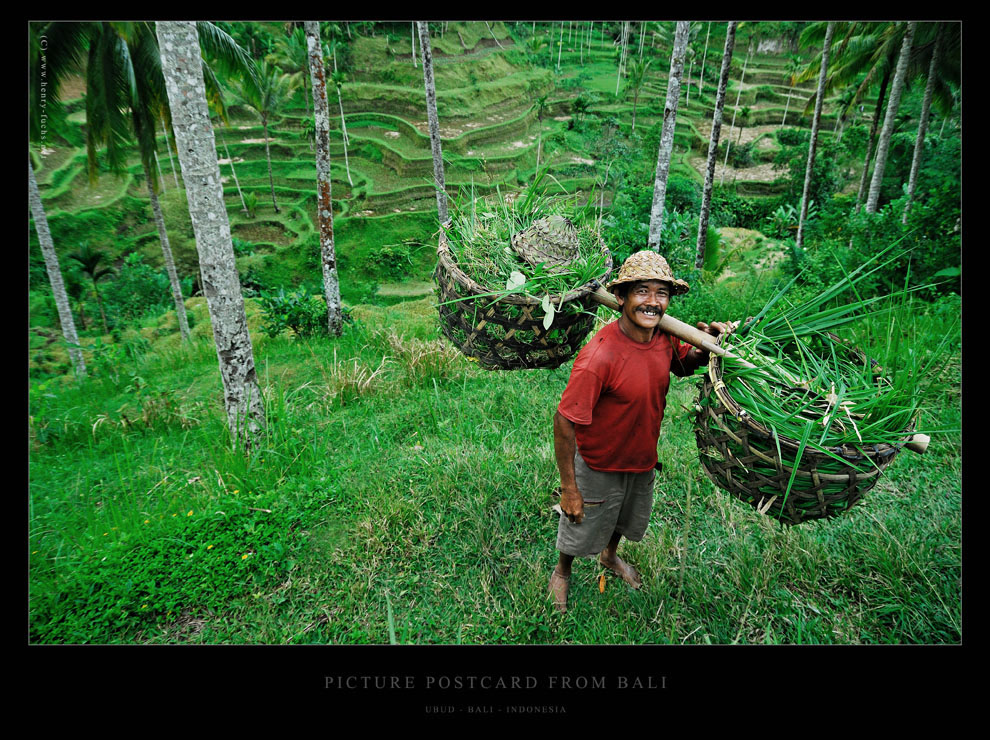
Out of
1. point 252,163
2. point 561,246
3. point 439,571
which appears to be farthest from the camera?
point 252,163

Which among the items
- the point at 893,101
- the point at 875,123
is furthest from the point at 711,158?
the point at 875,123

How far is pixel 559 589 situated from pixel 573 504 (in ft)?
1.56

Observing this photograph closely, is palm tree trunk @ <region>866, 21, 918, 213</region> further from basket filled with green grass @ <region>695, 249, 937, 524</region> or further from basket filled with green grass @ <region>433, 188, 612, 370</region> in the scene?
basket filled with green grass @ <region>433, 188, 612, 370</region>

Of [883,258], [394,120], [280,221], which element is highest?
[394,120]

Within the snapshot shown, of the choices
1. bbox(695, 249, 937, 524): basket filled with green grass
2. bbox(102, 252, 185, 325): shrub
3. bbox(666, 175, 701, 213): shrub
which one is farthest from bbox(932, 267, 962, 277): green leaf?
bbox(102, 252, 185, 325): shrub

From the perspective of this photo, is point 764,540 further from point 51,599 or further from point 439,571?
point 51,599

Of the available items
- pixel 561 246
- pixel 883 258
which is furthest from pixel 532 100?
pixel 561 246

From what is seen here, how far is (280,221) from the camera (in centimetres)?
1747

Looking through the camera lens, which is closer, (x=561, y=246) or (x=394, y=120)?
(x=561, y=246)

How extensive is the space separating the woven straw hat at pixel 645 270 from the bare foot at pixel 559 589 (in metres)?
1.26

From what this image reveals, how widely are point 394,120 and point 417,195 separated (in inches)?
154

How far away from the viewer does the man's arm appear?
1827mm

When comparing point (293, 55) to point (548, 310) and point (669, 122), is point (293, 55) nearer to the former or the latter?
point (669, 122)

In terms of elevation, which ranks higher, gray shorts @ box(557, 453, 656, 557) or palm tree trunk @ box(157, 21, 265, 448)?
palm tree trunk @ box(157, 21, 265, 448)
